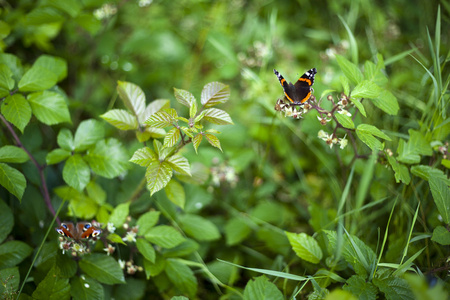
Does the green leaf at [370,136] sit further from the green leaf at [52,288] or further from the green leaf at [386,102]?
the green leaf at [52,288]

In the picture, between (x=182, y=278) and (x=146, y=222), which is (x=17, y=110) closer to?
(x=146, y=222)

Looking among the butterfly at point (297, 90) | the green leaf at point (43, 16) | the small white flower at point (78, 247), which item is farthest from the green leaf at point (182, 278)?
the green leaf at point (43, 16)

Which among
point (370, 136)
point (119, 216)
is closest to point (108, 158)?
point (119, 216)

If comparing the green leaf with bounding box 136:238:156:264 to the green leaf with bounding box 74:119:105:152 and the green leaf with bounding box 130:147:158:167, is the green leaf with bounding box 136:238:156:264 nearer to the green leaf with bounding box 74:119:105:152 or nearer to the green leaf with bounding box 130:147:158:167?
the green leaf with bounding box 130:147:158:167

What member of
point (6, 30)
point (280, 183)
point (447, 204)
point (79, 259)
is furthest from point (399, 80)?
point (6, 30)

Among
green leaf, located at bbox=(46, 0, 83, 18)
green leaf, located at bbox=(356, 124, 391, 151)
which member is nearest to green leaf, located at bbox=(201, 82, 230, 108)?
green leaf, located at bbox=(356, 124, 391, 151)
